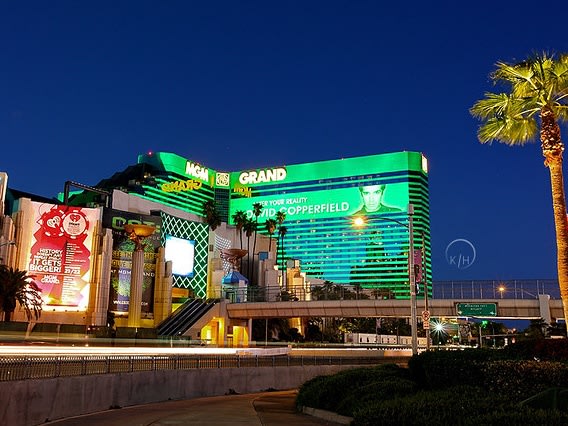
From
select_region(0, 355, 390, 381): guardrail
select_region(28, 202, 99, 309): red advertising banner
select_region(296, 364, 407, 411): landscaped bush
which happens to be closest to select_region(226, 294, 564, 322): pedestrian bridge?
select_region(28, 202, 99, 309): red advertising banner

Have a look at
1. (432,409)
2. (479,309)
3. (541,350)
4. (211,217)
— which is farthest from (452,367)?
(211,217)

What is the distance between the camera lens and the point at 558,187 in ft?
74.7

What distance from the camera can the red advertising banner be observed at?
65000mm

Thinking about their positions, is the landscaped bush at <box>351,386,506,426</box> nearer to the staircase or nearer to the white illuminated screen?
the staircase

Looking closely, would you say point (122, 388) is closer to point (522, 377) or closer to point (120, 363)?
point (120, 363)

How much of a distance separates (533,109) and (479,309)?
1348 inches

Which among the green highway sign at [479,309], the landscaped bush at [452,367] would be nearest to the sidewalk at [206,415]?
the landscaped bush at [452,367]

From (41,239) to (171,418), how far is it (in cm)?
5280

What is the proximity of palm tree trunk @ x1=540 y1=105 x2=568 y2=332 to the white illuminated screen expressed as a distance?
6449 centimetres

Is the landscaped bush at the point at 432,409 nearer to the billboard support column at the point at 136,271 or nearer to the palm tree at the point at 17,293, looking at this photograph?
the palm tree at the point at 17,293

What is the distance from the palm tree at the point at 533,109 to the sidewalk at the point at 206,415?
38.8ft

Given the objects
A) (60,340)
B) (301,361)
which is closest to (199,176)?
(60,340)

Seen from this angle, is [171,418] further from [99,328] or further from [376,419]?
[99,328]

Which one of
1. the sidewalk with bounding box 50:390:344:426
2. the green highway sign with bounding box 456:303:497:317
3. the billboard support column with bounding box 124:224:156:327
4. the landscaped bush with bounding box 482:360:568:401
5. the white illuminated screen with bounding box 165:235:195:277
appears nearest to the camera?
the landscaped bush with bounding box 482:360:568:401
